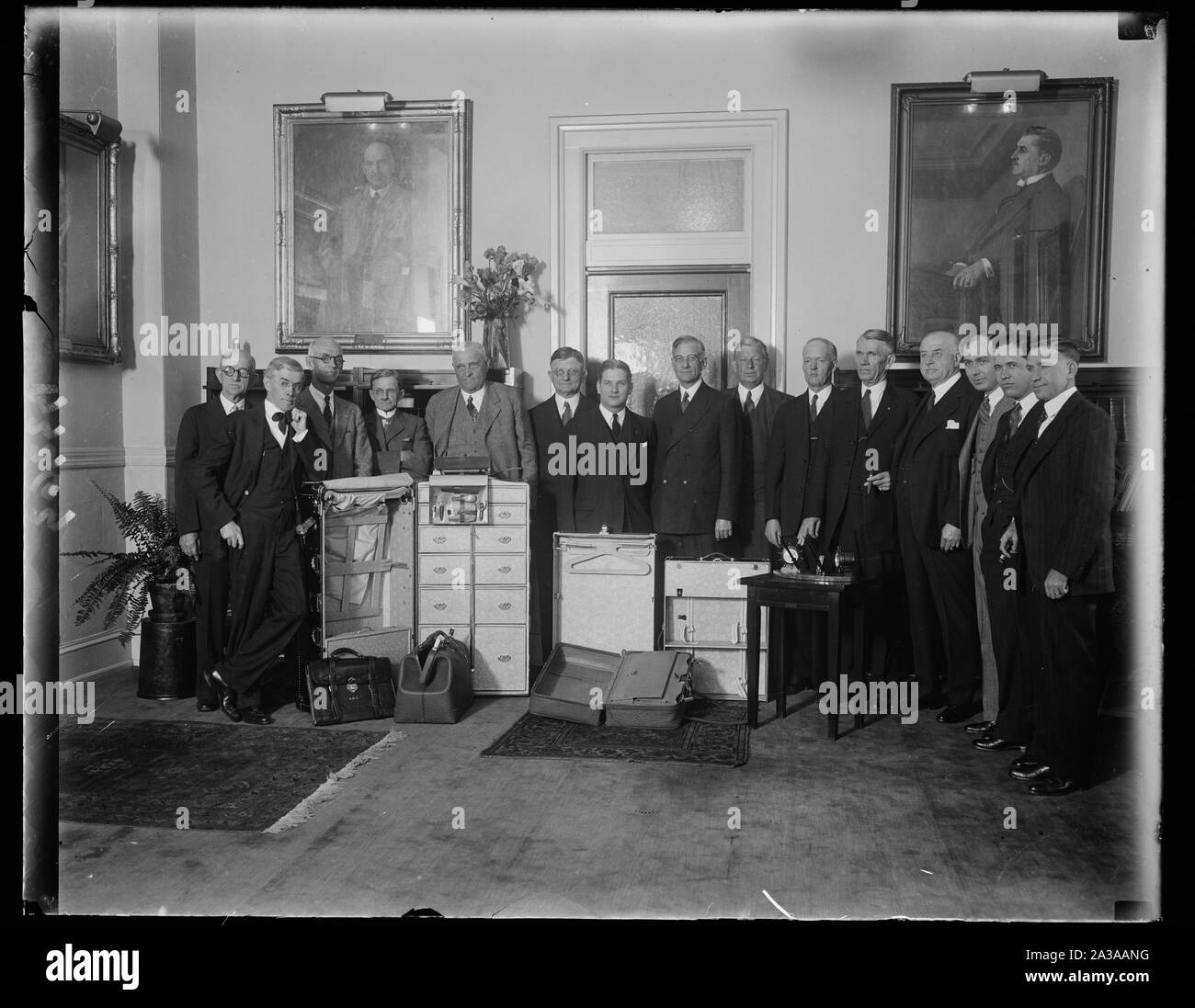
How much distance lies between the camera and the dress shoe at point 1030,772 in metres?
4.41

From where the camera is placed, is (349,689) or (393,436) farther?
(393,436)

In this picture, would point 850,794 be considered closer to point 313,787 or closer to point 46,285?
point 313,787

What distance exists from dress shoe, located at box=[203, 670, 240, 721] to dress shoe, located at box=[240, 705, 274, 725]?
0.04 meters

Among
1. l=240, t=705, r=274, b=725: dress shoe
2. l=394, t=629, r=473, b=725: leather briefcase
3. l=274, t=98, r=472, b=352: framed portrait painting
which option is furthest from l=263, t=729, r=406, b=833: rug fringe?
l=274, t=98, r=472, b=352: framed portrait painting

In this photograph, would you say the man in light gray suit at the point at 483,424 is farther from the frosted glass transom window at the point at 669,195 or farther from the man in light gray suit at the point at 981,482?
the man in light gray suit at the point at 981,482

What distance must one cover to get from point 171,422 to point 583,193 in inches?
126

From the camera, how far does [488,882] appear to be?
3.41m

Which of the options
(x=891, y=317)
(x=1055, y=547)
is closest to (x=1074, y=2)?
(x=1055, y=547)

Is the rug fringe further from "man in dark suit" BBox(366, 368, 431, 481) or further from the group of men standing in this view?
"man in dark suit" BBox(366, 368, 431, 481)

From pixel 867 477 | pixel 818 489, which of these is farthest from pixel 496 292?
pixel 867 477

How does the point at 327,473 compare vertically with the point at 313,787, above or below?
above

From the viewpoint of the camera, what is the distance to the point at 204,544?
221 inches

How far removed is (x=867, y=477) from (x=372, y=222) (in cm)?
398

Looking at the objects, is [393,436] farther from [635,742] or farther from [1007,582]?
[1007,582]
